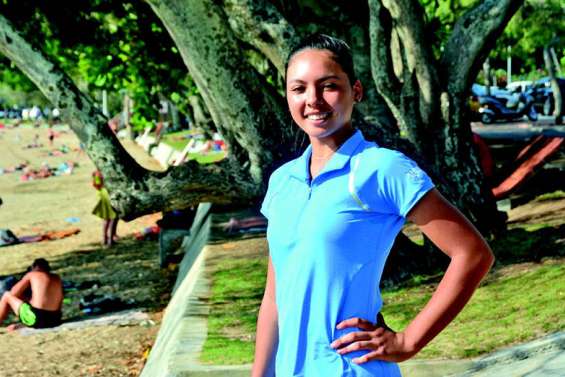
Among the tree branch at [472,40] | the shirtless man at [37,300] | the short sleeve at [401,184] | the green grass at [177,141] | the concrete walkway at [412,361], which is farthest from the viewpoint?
the green grass at [177,141]

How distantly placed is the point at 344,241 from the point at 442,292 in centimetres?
31

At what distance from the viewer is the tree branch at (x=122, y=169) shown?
8.51 m

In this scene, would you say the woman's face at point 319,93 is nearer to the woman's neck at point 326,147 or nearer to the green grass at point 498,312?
the woman's neck at point 326,147

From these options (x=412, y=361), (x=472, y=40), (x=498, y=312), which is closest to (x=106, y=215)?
(x=472, y=40)

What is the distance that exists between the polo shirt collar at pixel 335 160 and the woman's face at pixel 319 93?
0.20 feet

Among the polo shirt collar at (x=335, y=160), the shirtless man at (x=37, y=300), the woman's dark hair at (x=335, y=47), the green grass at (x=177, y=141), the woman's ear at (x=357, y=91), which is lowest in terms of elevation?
the green grass at (x=177, y=141)

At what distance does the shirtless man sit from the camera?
10984 millimetres

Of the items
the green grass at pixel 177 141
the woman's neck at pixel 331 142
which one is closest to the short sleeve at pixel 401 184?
the woman's neck at pixel 331 142

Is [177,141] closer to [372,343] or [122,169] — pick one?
[122,169]

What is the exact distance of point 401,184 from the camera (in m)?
2.41

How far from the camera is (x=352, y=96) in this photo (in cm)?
268

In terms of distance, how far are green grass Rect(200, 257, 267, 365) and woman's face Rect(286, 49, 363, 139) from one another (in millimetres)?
4298

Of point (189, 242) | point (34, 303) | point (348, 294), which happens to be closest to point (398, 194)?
point (348, 294)

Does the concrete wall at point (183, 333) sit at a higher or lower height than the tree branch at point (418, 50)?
lower
